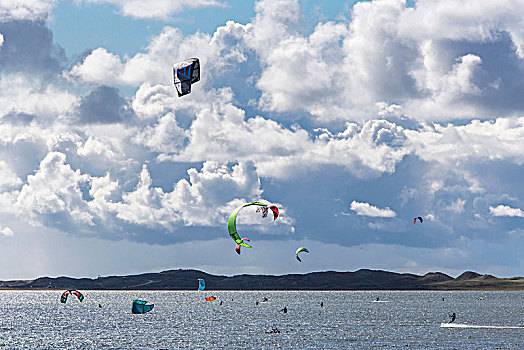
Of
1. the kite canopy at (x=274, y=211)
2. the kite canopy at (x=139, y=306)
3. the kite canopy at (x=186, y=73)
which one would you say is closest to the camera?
the kite canopy at (x=186, y=73)

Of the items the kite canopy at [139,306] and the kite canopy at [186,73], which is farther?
the kite canopy at [139,306]

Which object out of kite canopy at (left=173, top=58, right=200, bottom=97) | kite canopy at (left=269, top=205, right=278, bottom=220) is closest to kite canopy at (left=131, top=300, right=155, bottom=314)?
kite canopy at (left=269, top=205, right=278, bottom=220)

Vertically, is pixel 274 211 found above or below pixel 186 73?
below

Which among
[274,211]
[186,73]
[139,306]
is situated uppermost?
[186,73]

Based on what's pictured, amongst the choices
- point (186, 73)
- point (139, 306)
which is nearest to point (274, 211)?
point (186, 73)

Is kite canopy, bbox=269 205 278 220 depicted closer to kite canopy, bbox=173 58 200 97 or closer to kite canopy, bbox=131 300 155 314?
kite canopy, bbox=173 58 200 97

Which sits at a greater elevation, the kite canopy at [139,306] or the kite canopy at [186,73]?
the kite canopy at [186,73]

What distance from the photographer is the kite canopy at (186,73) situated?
76.1 meters

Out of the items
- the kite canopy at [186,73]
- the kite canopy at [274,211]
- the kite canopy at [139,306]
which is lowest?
the kite canopy at [139,306]

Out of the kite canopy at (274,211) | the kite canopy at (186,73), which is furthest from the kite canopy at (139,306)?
the kite canopy at (186,73)

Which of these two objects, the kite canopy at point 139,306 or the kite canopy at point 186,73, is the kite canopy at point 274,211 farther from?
the kite canopy at point 139,306

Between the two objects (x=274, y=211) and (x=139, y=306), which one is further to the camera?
(x=139, y=306)

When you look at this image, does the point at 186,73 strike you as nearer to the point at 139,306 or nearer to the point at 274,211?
the point at 274,211

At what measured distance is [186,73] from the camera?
253 feet
